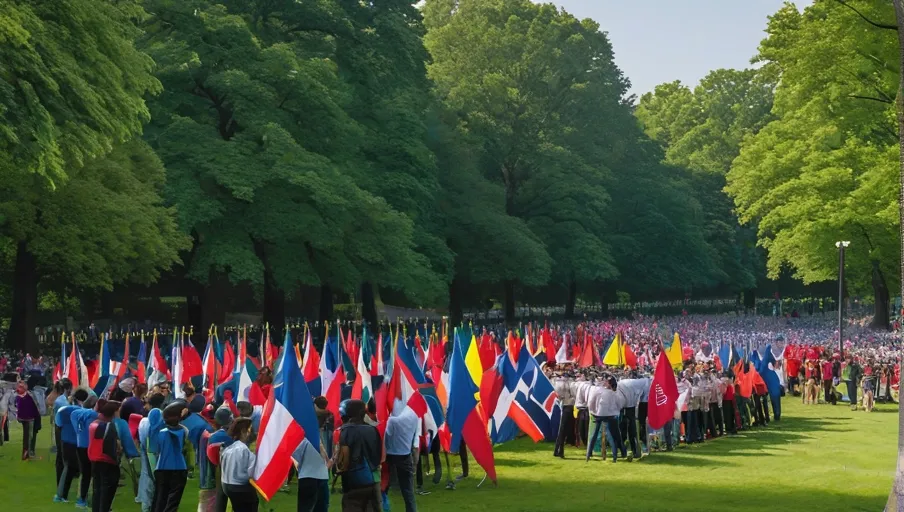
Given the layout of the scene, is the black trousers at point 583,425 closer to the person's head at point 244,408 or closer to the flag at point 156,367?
the flag at point 156,367

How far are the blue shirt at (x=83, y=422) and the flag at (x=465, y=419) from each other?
5.64 meters

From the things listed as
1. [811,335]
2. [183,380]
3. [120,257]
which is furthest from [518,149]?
[183,380]

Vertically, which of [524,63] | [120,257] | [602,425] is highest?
[524,63]

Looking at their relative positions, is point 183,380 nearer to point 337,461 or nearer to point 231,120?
point 337,461

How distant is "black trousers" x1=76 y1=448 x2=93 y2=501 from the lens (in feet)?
51.0

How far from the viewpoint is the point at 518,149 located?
215 ft

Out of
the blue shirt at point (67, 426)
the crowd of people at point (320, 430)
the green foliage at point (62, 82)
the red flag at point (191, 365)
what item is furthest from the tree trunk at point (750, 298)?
the blue shirt at point (67, 426)

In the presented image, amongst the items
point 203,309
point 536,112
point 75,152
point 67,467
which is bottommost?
point 67,467

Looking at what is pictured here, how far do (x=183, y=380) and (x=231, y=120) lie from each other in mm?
22536

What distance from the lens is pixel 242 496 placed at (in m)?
12.0

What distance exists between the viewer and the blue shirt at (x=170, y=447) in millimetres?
13312

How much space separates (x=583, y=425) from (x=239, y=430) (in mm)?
11977

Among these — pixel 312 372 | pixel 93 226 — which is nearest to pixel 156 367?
pixel 312 372

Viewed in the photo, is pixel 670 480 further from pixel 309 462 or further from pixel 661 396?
pixel 309 462
